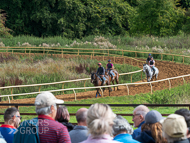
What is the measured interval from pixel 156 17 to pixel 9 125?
35.8 metres

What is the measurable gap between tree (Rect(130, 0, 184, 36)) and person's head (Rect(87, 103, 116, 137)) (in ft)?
118

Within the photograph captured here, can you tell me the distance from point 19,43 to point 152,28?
18307 mm

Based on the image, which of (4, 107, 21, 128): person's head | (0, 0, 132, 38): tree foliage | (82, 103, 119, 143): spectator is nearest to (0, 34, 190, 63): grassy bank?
(0, 0, 132, 38): tree foliage

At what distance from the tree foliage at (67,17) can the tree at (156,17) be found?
6.83 m

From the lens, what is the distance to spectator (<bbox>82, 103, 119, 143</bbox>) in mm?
2887

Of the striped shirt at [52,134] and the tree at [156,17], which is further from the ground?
the tree at [156,17]

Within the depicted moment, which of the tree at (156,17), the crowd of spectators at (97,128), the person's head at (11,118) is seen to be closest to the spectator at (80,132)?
the crowd of spectators at (97,128)

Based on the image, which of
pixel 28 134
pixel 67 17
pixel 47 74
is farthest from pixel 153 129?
pixel 67 17

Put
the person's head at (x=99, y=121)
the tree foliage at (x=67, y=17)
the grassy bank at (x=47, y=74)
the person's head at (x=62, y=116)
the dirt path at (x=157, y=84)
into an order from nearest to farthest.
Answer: the person's head at (x=99, y=121) → the person's head at (x=62, y=116) → the dirt path at (x=157, y=84) → the grassy bank at (x=47, y=74) → the tree foliage at (x=67, y=17)

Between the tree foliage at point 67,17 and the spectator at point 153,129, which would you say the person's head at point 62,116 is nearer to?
the spectator at point 153,129

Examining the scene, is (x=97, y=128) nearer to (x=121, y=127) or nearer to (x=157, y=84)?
(x=121, y=127)

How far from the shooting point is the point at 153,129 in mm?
3508

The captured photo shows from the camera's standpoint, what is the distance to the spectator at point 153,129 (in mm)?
3457

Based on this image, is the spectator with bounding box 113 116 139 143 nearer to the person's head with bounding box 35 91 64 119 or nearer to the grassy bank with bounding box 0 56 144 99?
the person's head with bounding box 35 91 64 119
